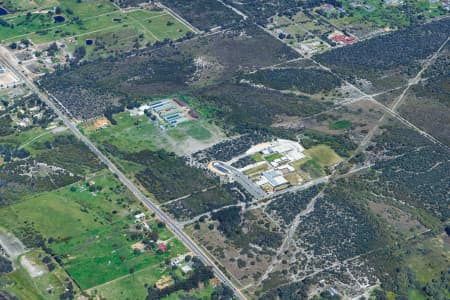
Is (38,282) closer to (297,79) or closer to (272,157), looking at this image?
(272,157)

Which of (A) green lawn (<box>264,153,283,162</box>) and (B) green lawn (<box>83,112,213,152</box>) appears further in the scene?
(B) green lawn (<box>83,112,213,152</box>)

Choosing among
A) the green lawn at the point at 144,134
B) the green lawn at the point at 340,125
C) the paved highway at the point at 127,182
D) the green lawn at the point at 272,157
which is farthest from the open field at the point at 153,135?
the green lawn at the point at 340,125

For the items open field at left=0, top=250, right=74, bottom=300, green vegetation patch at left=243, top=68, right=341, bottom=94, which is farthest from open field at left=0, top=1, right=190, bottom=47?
open field at left=0, top=250, right=74, bottom=300

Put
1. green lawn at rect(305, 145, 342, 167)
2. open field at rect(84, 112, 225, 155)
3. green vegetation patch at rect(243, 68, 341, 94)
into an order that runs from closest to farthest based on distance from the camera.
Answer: green lawn at rect(305, 145, 342, 167)
open field at rect(84, 112, 225, 155)
green vegetation patch at rect(243, 68, 341, 94)

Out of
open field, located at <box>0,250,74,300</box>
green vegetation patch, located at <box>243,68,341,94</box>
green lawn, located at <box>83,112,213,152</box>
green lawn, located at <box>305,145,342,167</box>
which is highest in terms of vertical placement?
green lawn, located at <box>305,145,342,167</box>

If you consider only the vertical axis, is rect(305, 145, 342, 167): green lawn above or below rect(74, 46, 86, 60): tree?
above

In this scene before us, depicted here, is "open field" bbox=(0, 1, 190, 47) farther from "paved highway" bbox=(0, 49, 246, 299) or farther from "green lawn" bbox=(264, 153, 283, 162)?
"green lawn" bbox=(264, 153, 283, 162)

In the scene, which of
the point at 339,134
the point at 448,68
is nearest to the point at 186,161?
the point at 339,134

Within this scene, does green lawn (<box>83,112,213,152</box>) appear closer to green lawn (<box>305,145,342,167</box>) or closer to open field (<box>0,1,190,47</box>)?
green lawn (<box>305,145,342,167</box>)

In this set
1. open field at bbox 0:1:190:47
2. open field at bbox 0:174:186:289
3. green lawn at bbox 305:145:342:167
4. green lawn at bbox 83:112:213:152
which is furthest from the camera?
open field at bbox 0:1:190:47

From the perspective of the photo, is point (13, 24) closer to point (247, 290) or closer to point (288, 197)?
point (288, 197)
